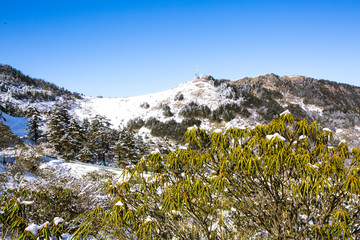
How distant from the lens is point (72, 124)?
2980 cm

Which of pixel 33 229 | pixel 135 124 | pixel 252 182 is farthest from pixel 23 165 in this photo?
pixel 135 124

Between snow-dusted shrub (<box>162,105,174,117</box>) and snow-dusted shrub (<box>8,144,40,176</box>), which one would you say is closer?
snow-dusted shrub (<box>8,144,40,176</box>)

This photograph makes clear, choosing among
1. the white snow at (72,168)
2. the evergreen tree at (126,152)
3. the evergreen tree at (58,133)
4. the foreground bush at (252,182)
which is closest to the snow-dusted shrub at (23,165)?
the white snow at (72,168)

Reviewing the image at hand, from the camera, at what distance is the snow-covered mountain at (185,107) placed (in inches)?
2437

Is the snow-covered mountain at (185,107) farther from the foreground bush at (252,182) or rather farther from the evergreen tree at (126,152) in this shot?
the foreground bush at (252,182)

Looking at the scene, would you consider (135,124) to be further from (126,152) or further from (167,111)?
(126,152)

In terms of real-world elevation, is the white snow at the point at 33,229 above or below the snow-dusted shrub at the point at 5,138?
above

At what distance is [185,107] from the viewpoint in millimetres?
68188

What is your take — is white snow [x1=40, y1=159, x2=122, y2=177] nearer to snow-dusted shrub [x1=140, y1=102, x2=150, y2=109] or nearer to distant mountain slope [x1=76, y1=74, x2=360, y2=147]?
distant mountain slope [x1=76, y1=74, x2=360, y2=147]

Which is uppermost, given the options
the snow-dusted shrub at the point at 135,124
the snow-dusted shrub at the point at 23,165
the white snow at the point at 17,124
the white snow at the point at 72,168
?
the snow-dusted shrub at the point at 23,165

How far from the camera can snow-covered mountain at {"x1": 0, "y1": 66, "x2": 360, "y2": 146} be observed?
203 feet

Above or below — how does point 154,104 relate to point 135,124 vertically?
above

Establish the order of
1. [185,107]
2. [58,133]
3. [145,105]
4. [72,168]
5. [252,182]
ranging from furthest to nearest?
1. [145,105]
2. [185,107]
3. [58,133]
4. [72,168]
5. [252,182]

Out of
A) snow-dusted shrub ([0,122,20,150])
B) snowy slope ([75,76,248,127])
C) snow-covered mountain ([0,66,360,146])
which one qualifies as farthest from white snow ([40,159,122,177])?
snowy slope ([75,76,248,127])
